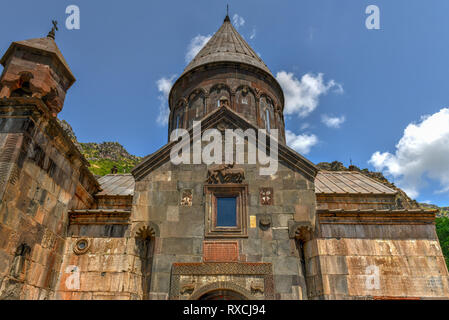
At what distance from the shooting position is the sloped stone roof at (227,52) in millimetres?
14828

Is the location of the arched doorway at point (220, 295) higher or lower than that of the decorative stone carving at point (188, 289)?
lower

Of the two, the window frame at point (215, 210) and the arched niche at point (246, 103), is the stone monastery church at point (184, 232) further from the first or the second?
the arched niche at point (246, 103)

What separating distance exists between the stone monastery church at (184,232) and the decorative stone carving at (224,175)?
3cm

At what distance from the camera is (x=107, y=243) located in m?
7.83

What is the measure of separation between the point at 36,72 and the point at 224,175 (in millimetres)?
6169

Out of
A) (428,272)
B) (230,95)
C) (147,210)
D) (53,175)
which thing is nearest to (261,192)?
(147,210)

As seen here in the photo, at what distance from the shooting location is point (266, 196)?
781 centimetres

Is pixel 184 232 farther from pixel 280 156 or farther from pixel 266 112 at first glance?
pixel 266 112

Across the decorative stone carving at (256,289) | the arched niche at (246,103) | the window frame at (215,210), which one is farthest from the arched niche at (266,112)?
the decorative stone carving at (256,289)

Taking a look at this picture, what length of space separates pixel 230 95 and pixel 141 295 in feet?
30.7

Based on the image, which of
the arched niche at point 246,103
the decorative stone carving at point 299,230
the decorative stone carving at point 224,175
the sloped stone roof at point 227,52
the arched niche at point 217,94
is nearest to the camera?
the decorative stone carving at point 299,230

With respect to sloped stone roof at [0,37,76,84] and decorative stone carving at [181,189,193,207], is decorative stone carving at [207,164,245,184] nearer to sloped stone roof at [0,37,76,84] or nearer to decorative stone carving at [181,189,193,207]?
decorative stone carving at [181,189,193,207]

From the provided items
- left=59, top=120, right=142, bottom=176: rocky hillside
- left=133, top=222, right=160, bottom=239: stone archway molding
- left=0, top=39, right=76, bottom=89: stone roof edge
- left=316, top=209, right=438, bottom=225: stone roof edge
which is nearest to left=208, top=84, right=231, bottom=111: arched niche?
left=0, top=39, right=76, bottom=89: stone roof edge

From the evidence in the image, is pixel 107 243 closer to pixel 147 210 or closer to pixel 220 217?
pixel 147 210
